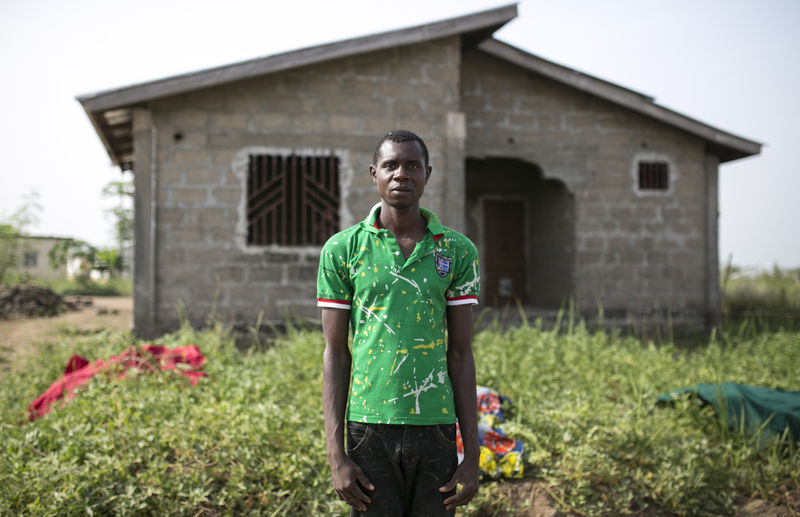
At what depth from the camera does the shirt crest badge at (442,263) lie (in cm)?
204

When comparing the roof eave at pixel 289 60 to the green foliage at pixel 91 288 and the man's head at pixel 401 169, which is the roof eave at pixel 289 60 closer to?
the man's head at pixel 401 169

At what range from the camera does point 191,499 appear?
3199mm

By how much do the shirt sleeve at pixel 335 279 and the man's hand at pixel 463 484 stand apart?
0.65 meters

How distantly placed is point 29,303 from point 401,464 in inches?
489

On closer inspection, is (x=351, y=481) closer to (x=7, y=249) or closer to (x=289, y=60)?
(x=289, y=60)

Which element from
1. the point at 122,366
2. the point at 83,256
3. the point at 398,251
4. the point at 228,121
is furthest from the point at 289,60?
the point at 83,256

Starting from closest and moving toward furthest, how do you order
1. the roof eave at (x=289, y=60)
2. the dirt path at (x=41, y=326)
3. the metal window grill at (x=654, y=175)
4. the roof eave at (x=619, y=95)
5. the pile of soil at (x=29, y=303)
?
1. the roof eave at (x=289, y=60)
2. the dirt path at (x=41, y=326)
3. the roof eave at (x=619, y=95)
4. the metal window grill at (x=654, y=175)
5. the pile of soil at (x=29, y=303)

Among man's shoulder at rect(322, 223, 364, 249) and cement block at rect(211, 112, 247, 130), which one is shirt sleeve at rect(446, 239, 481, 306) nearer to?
man's shoulder at rect(322, 223, 364, 249)

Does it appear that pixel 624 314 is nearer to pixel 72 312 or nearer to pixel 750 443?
pixel 750 443

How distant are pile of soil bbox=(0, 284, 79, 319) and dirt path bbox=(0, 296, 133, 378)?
310 mm

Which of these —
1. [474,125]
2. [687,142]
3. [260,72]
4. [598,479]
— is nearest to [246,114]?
[260,72]

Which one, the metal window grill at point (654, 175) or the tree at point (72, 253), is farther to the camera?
the tree at point (72, 253)

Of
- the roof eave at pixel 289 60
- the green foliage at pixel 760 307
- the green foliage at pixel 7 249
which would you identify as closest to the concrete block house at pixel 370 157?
the roof eave at pixel 289 60

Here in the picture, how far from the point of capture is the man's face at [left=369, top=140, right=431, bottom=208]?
6.56 feet
